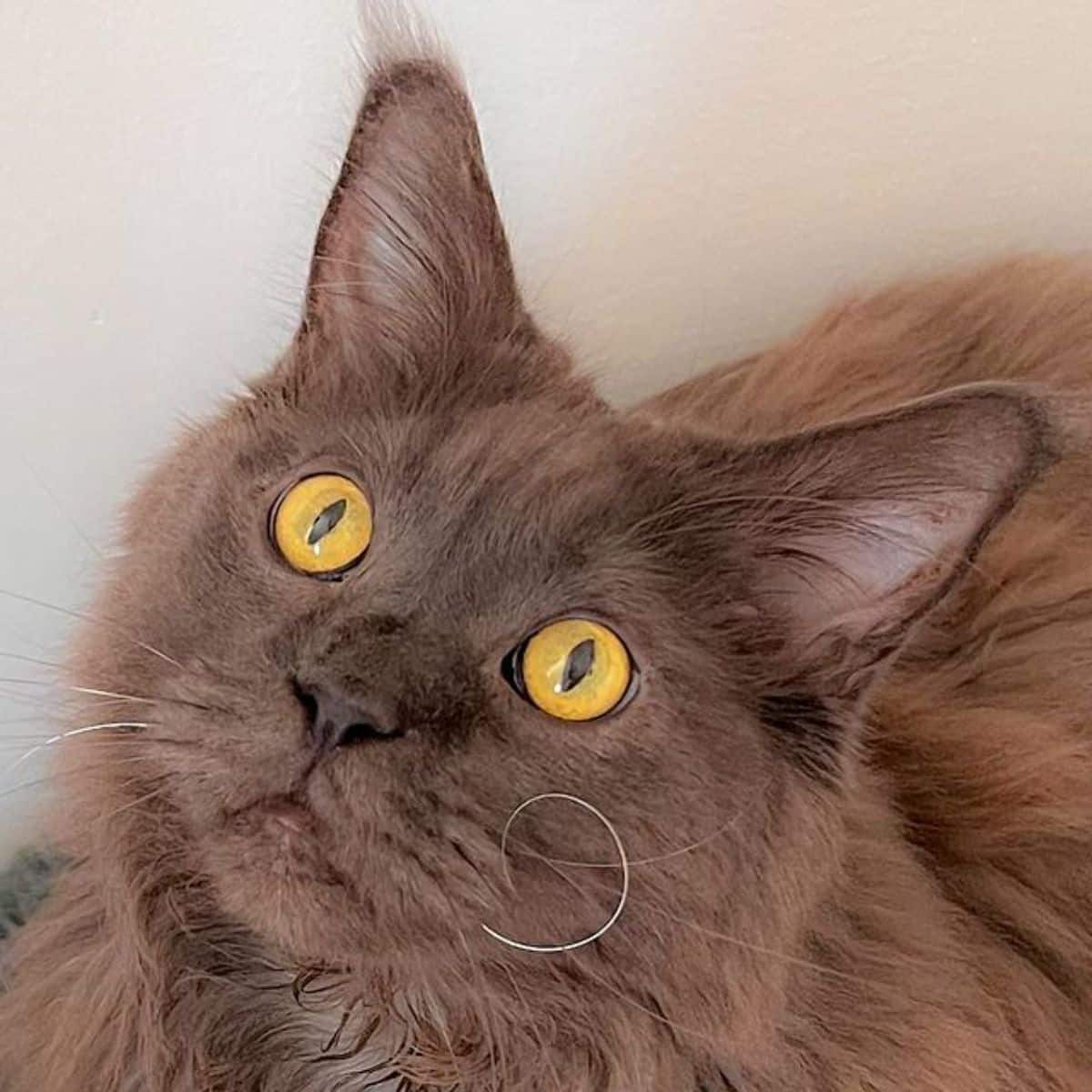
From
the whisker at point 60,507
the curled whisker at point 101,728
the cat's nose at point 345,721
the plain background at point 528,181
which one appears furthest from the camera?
the whisker at point 60,507

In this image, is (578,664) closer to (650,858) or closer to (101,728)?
(650,858)

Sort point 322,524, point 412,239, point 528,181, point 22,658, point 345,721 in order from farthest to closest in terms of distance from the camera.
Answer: point 528,181 → point 22,658 → point 412,239 → point 322,524 → point 345,721

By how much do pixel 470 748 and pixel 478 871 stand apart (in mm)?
71

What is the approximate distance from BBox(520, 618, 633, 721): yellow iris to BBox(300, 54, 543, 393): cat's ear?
0.83ft

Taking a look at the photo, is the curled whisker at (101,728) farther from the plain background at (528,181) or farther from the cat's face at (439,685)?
the plain background at (528,181)

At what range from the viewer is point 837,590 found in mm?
1035

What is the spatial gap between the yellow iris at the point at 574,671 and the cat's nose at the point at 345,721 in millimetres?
100

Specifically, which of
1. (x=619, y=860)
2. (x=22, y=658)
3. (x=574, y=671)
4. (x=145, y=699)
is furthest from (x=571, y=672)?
(x=22, y=658)

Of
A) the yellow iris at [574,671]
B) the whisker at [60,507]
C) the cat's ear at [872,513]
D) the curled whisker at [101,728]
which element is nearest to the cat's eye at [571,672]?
the yellow iris at [574,671]

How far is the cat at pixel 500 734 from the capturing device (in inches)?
37.4

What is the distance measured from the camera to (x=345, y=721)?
36.4 inches

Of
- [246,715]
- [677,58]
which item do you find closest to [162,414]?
[677,58]

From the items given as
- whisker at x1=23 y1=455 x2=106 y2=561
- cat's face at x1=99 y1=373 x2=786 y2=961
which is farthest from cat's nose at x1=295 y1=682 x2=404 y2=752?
whisker at x1=23 y1=455 x2=106 y2=561

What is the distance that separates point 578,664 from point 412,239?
1.15ft
